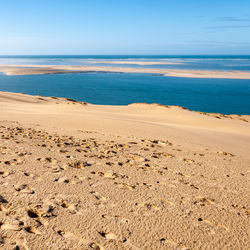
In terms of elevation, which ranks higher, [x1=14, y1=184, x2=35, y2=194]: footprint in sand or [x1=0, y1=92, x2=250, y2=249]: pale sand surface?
[x1=14, y1=184, x2=35, y2=194]: footprint in sand

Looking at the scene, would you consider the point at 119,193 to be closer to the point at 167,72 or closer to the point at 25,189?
the point at 25,189

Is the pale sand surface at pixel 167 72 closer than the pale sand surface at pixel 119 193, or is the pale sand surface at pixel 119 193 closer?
the pale sand surface at pixel 119 193

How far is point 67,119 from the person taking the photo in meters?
10.4

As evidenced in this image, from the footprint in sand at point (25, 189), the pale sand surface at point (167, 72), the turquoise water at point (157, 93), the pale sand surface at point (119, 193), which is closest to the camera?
the pale sand surface at point (119, 193)

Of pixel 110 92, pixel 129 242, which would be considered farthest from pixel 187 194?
pixel 110 92

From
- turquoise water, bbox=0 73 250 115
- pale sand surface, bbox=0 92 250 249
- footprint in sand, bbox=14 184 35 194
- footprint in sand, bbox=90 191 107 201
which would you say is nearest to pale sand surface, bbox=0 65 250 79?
turquoise water, bbox=0 73 250 115

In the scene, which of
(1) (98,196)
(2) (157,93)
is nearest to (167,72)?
(2) (157,93)

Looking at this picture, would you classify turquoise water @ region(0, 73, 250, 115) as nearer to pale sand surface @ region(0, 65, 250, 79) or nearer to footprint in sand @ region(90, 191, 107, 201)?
pale sand surface @ region(0, 65, 250, 79)

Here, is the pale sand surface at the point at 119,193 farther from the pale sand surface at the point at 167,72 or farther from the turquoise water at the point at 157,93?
the pale sand surface at the point at 167,72

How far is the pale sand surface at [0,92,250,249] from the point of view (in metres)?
2.85

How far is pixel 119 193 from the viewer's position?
3.82m

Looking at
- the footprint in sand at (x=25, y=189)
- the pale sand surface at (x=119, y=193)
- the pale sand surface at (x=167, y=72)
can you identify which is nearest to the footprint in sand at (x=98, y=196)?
the pale sand surface at (x=119, y=193)

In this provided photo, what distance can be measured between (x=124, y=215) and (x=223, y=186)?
6.65ft

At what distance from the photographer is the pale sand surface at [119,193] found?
2850 mm
